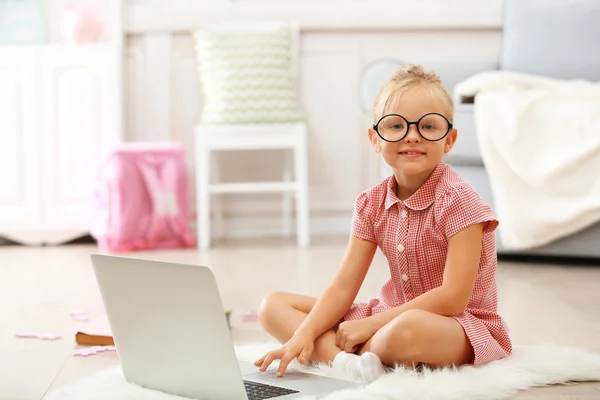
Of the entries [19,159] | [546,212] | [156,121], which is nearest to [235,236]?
[156,121]

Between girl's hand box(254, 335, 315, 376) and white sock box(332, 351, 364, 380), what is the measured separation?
0.04 meters

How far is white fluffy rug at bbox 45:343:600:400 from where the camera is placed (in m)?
1.20

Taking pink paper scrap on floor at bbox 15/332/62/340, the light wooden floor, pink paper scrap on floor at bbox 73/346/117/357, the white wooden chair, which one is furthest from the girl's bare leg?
the white wooden chair

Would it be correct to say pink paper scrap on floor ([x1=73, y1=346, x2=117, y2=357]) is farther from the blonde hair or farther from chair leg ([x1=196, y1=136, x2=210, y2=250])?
chair leg ([x1=196, y1=136, x2=210, y2=250])

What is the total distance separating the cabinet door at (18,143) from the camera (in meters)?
3.29

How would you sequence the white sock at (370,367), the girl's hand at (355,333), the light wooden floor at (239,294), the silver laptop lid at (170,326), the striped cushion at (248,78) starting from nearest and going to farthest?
the silver laptop lid at (170,326) → the white sock at (370,367) → the girl's hand at (355,333) → the light wooden floor at (239,294) → the striped cushion at (248,78)

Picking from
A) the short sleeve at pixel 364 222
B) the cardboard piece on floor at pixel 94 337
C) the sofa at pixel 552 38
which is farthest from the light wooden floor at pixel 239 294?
the sofa at pixel 552 38

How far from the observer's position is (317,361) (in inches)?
55.4

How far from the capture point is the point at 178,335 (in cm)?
119

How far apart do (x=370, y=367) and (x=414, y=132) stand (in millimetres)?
341

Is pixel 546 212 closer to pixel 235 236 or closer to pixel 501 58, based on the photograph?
pixel 501 58

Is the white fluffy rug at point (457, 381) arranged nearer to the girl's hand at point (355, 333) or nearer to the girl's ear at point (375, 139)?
the girl's hand at point (355, 333)

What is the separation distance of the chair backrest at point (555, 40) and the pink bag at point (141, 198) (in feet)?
3.91

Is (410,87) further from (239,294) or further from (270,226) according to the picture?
(270,226)
